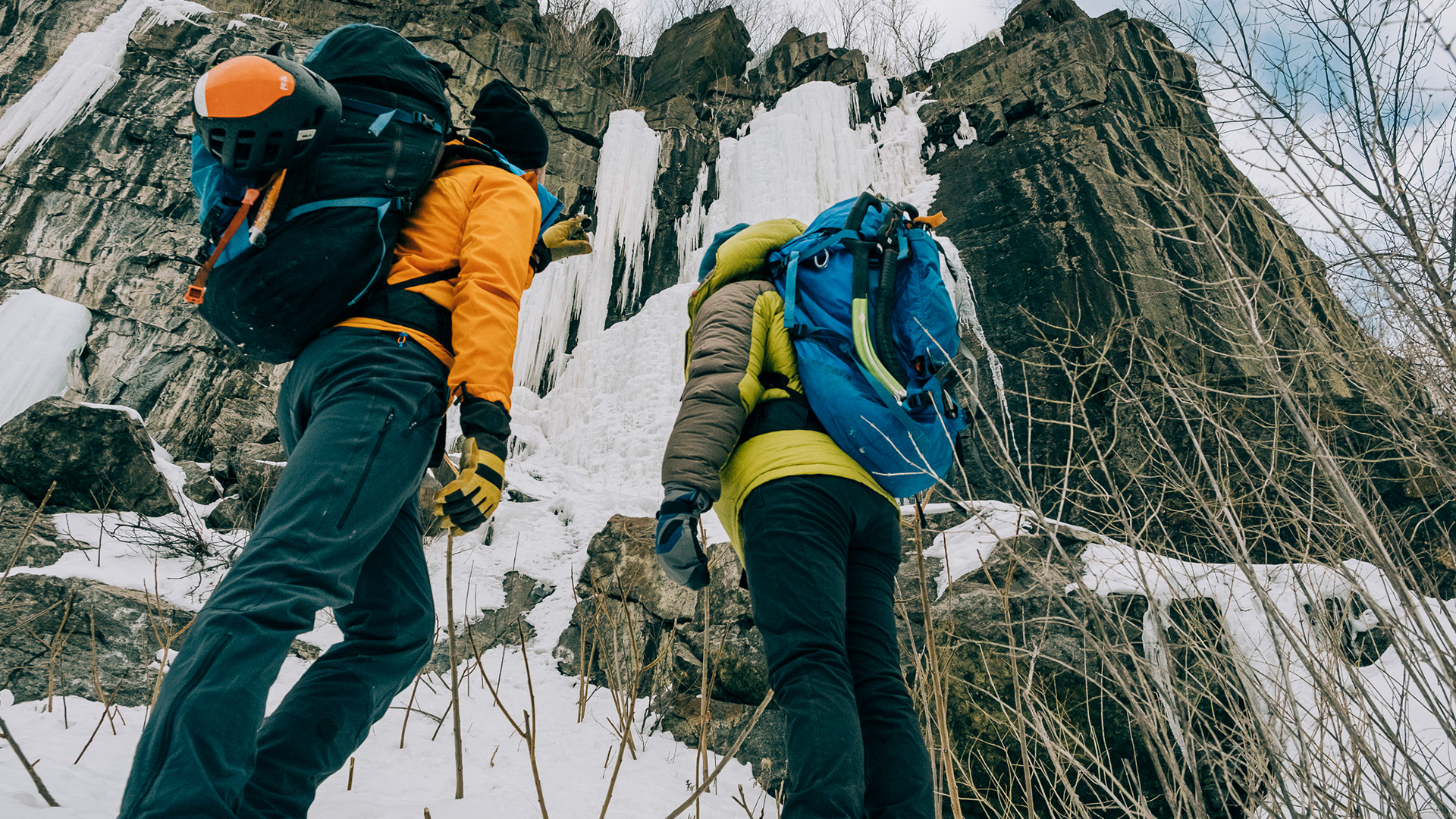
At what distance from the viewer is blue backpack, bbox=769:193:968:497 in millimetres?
1413

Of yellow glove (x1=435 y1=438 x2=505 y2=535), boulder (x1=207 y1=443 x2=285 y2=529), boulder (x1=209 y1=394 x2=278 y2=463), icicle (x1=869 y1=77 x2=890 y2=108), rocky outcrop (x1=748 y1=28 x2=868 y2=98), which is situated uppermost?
rocky outcrop (x1=748 y1=28 x2=868 y2=98)

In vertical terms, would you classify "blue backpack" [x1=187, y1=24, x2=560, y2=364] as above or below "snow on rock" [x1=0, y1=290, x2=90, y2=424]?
below

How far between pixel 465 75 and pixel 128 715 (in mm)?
8922

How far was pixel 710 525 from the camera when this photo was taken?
5.36 meters

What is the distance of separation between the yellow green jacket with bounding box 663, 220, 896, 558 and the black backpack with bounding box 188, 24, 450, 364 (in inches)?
23.8

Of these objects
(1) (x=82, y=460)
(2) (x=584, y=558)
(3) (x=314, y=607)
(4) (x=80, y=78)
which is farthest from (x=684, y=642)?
(4) (x=80, y=78)

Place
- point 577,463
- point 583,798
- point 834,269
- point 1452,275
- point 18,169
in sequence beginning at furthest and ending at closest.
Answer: point 18,169, point 577,463, point 583,798, point 834,269, point 1452,275

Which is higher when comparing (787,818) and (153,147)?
(153,147)

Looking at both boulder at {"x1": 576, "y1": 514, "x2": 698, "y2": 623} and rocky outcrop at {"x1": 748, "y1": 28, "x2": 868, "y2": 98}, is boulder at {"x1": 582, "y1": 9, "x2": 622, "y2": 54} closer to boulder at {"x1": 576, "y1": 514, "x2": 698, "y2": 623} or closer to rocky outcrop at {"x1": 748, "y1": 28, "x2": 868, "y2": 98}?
rocky outcrop at {"x1": 748, "y1": 28, "x2": 868, "y2": 98}

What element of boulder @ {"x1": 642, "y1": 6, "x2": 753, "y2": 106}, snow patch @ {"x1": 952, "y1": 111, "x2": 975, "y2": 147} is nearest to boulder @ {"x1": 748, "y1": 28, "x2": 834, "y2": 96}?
boulder @ {"x1": 642, "y1": 6, "x2": 753, "y2": 106}

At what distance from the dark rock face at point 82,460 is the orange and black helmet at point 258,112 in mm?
4710

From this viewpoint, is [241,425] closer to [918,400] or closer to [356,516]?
[356,516]

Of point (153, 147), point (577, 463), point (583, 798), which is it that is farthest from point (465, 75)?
point (583, 798)

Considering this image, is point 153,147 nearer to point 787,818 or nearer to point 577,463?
point 577,463
